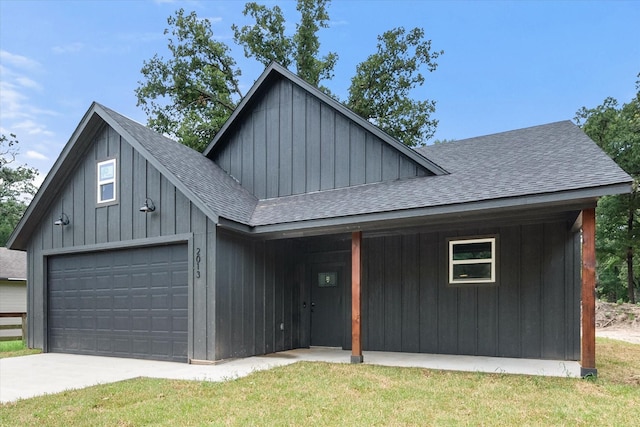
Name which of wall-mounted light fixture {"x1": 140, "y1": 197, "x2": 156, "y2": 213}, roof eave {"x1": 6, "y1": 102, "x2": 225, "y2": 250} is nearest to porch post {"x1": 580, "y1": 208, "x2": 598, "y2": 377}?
roof eave {"x1": 6, "y1": 102, "x2": 225, "y2": 250}

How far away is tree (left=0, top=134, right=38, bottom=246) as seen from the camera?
28156mm

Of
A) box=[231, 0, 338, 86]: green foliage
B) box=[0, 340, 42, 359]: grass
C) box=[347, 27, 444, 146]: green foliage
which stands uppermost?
box=[231, 0, 338, 86]: green foliage

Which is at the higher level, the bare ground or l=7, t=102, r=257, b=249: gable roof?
l=7, t=102, r=257, b=249: gable roof

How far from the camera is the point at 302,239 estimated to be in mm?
10531

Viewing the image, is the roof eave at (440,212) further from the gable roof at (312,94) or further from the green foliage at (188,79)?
the green foliage at (188,79)

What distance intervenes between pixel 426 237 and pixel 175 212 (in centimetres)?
499

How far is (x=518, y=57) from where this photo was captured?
24.4m

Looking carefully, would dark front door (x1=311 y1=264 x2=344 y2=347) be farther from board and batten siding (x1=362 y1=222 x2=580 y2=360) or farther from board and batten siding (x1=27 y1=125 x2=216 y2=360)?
board and batten siding (x1=27 y1=125 x2=216 y2=360)

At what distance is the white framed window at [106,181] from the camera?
983cm

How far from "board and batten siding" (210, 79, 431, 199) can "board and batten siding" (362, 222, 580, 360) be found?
1.53 meters

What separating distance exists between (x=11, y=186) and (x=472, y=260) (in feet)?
106

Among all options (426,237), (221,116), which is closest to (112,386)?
(426,237)

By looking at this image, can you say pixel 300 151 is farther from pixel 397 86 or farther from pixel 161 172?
pixel 397 86

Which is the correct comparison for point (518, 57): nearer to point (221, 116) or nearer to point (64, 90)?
point (221, 116)
